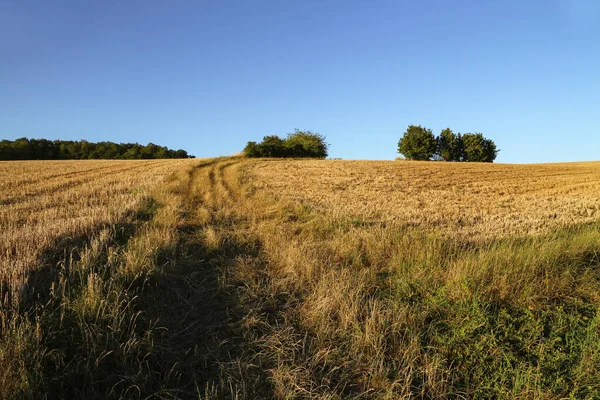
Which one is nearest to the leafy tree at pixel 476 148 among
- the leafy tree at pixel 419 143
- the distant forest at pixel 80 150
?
the leafy tree at pixel 419 143

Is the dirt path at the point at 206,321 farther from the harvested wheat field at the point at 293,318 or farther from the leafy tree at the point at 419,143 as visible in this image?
the leafy tree at the point at 419,143

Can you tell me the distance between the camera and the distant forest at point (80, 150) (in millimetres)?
70188

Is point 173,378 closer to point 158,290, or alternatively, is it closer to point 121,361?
point 121,361

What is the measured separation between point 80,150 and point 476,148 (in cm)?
9460

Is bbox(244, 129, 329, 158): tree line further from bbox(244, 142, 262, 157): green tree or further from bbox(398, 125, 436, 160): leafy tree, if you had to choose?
bbox(398, 125, 436, 160): leafy tree

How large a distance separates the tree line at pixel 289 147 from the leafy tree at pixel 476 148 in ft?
111

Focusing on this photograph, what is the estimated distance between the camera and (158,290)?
15.3ft

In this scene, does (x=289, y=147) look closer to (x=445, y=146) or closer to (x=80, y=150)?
(x=445, y=146)

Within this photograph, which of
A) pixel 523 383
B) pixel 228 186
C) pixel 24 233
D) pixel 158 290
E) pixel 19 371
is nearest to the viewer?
pixel 19 371

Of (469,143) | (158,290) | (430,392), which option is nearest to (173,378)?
(158,290)

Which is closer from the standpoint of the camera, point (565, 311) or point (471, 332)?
point (471, 332)

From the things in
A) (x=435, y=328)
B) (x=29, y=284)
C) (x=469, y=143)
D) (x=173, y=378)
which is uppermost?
(x=469, y=143)

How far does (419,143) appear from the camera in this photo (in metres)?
73.7

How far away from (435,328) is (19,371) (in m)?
4.01
